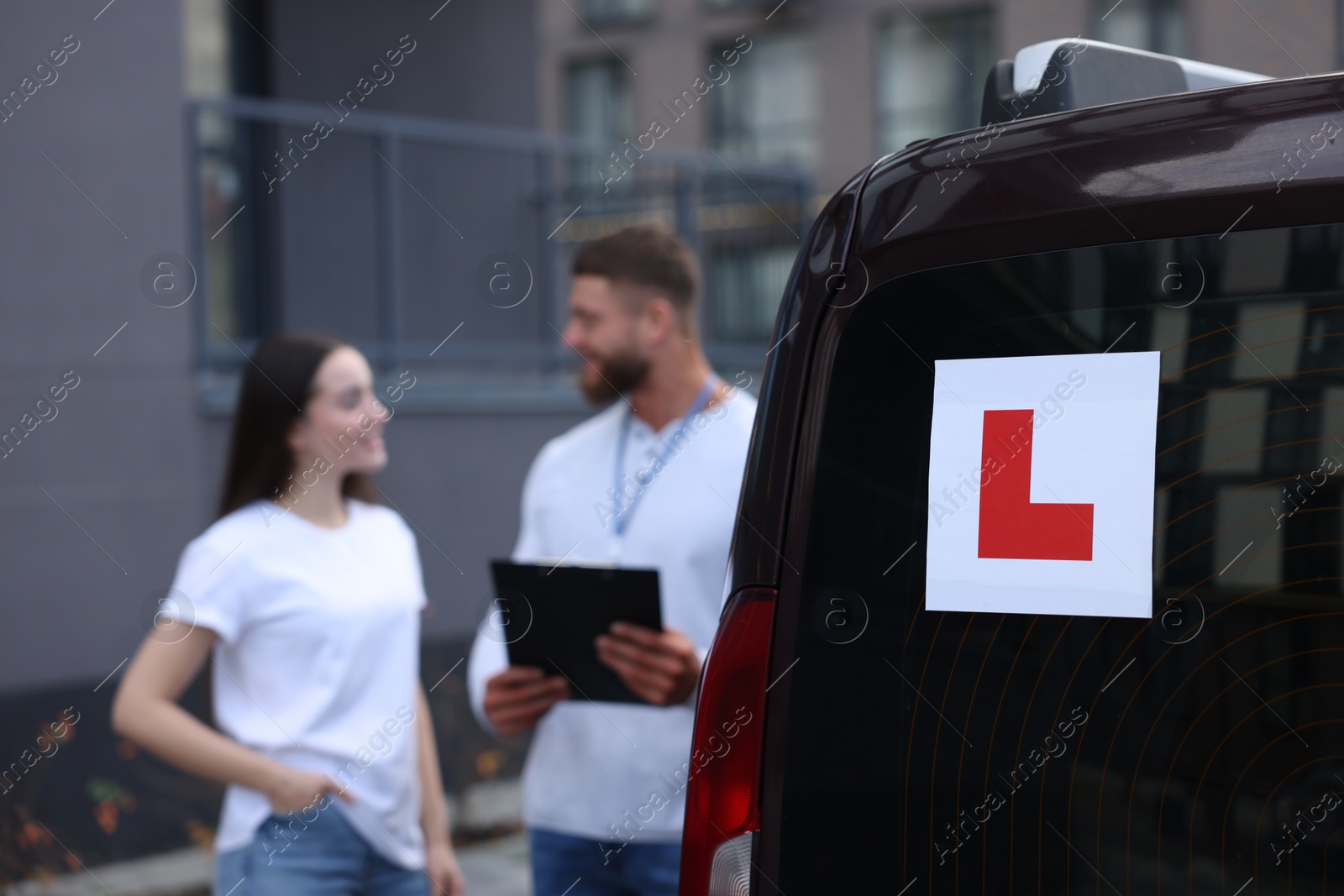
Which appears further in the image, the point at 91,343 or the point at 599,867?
the point at 91,343

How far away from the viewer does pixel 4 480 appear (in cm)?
525

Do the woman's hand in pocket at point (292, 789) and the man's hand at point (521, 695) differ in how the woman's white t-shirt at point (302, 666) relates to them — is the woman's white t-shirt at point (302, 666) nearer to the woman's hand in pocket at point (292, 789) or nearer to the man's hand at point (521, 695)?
the woman's hand in pocket at point (292, 789)

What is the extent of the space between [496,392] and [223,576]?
4319mm

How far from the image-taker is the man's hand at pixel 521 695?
2.70m

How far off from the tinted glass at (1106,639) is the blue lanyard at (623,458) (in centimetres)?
134

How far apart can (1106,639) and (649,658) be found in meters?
1.27

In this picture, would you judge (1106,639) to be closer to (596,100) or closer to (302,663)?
(302,663)

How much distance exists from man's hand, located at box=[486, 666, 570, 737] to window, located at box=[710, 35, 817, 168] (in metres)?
21.7

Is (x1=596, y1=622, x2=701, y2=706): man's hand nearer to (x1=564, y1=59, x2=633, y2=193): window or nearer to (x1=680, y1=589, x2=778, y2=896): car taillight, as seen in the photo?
(x1=680, y1=589, x2=778, y2=896): car taillight

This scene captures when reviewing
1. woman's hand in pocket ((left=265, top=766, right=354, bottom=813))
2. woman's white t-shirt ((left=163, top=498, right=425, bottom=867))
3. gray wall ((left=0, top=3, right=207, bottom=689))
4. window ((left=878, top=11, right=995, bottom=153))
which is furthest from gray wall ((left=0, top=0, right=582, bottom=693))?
window ((left=878, top=11, right=995, bottom=153))

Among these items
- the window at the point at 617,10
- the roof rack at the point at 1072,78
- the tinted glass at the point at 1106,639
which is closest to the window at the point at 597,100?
the window at the point at 617,10

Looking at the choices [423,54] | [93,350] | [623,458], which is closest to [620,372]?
[623,458]

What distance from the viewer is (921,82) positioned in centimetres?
2297

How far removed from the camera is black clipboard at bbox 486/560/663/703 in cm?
246
